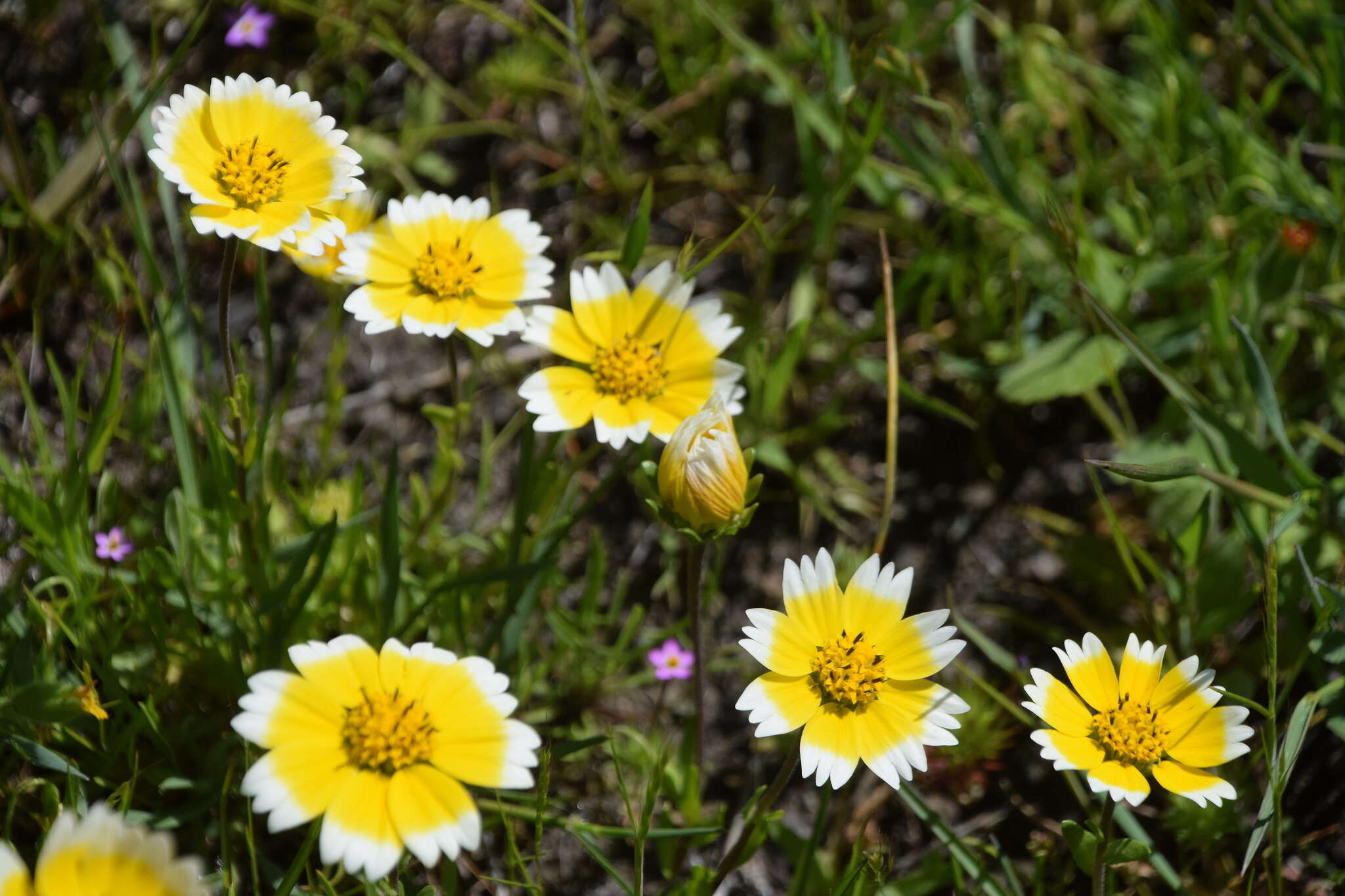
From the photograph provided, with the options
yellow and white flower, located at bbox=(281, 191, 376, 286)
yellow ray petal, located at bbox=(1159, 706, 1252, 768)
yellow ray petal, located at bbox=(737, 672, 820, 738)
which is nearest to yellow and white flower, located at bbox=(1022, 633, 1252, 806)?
yellow ray petal, located at bbox=(1159, 706, 1252, 768)

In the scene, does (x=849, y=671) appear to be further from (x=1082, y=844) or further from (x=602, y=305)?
(x=602, y=305)

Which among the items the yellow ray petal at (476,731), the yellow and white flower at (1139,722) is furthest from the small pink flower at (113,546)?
the yellow and white flower at (1139,722)

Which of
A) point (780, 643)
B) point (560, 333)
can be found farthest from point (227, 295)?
point (780, 643)

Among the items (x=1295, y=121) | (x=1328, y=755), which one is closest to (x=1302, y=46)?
(x=1295, y=121)

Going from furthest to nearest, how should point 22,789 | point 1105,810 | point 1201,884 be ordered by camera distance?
point 1201,884 < point 22,789 < point 1105,810

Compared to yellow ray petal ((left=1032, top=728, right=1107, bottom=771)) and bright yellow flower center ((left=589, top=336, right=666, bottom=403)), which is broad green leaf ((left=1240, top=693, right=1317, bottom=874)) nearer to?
yellow ray petal ((left=1032, top=728, right=1107, bottom=771))

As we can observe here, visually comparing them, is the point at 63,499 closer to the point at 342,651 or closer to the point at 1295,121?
the point at 342,651
